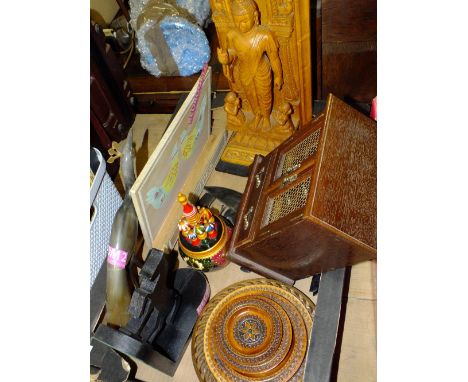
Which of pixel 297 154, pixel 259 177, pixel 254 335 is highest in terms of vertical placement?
pixel 297 154

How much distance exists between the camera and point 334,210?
88 centimetres

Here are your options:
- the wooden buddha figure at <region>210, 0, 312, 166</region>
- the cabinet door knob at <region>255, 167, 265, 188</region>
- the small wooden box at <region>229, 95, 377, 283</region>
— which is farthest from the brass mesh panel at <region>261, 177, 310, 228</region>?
the wooden buddha figure at <region>210, 0, 312, 166</region>

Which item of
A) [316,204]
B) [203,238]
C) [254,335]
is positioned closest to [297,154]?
[316,204]

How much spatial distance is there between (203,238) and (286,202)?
28 cm

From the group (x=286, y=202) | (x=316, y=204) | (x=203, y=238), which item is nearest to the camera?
(x=316, y=204)

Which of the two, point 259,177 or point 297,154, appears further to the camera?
point 259,177

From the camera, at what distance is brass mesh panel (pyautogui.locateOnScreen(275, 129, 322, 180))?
1019 mm

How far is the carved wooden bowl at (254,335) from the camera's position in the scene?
93 centimetres

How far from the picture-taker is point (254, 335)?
3.14 feet

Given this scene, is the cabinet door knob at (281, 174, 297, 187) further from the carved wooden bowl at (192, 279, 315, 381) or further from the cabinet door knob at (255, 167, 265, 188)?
the carved wooden bowl at (192, 279, 315, 381)

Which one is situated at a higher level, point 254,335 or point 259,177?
point 259,177

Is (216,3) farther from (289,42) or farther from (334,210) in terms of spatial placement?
(334,210)

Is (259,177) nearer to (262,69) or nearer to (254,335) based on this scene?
(262,69)

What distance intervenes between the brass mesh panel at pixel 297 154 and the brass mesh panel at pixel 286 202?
0.25 ft
